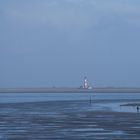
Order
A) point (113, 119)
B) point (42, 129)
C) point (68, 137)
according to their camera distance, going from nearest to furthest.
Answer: point (68, 137) < point (42, 129) < point (113, 119)

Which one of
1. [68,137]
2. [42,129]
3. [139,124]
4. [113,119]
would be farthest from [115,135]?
[113,119]

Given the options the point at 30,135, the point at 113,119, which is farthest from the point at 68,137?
the point at 113,119

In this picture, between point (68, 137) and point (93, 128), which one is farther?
point (93, 128)

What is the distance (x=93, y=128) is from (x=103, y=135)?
16.5ft

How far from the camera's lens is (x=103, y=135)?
118 feet

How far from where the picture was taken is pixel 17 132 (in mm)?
38031

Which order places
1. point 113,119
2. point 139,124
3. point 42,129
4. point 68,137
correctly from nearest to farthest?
point 68,137, point 42,129, point 139,124, point 113,119

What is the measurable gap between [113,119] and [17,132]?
1387 cm

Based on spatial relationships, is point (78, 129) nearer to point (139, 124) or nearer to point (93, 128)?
point (93, 128)

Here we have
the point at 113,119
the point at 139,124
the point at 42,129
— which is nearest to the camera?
the point at 42,129

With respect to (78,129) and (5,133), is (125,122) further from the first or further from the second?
(5,133)

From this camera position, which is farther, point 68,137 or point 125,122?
point 125,122

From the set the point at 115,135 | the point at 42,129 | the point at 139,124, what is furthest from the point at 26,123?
the point at 115,135

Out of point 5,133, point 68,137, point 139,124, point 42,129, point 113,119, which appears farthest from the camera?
point 113,119
